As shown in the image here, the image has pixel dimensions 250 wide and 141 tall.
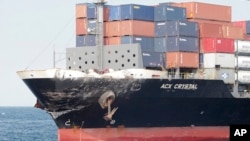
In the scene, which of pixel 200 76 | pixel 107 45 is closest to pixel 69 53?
pixel 107 45

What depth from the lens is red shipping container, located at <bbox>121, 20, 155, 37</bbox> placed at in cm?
4741

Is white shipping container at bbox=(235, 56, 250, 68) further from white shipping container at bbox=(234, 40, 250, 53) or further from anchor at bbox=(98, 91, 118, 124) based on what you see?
anchor at bbox=(98, 91, 118, 124)

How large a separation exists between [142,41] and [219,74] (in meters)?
6.15

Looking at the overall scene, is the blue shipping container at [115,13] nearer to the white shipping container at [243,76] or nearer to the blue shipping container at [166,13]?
the blue shipping container at [166,13]

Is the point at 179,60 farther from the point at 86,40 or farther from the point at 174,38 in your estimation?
the point at 86,40

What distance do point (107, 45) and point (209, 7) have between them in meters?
8.76

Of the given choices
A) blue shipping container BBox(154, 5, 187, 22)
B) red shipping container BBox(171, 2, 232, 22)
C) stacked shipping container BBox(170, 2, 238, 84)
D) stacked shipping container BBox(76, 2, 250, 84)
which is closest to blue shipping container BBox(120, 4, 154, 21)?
stacked shipping container BBox(76, 2, 250, 84)

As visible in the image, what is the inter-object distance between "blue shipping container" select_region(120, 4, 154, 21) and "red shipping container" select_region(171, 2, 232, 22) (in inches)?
140

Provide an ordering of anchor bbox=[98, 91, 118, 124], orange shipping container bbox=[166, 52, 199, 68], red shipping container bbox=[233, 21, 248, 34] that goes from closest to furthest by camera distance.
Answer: anchor bbox=[98, 91, 118, 124]
orange shipping container bbox=[166, 52, 199, 68]
red shipping container bbox=[233, 21, 248, 34]

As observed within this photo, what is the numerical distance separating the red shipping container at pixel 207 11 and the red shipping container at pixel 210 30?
958mm

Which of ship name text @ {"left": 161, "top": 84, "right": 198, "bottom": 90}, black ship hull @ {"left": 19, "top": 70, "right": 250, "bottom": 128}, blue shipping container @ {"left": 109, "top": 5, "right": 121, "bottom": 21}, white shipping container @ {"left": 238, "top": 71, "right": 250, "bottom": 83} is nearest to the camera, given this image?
black ship hull @ {"left": 19, "top": 70, "right": 250, "bottom": 128}

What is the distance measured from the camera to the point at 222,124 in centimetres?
5041

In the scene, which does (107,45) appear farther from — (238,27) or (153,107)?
(238,27)

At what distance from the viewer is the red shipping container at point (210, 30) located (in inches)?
1977
